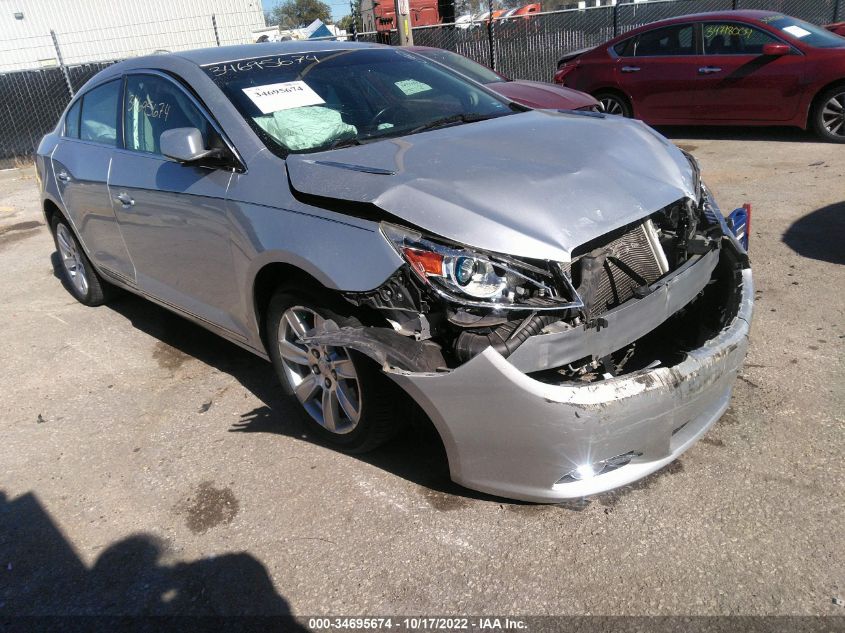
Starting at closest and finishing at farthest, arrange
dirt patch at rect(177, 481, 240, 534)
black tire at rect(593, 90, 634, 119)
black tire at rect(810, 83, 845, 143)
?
dirt patch at rect(177, 481, 240, 534)
black tire at rect(810, 83, 845, 143)
black tire at rect(593, 90, 634, 119)

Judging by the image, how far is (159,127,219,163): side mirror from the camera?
3.27 m

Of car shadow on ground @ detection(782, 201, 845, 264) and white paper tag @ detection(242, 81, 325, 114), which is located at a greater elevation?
white paper tag @ detection(242, 81, 325, 114)

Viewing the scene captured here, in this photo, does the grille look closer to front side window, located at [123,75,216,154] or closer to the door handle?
front side window, located at [123,75,216,154]

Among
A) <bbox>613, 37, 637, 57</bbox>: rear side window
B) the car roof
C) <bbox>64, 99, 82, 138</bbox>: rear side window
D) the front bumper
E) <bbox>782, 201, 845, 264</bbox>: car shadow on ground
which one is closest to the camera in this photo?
the front bumper

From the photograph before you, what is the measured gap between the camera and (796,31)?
8.84 m

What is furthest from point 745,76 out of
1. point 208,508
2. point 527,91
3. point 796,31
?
point 208,508

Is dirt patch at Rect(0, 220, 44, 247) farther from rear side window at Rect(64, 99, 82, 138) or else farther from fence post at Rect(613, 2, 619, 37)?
fence post at Rect(613, 2, 619, 37)

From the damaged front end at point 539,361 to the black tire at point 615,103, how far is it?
816cm

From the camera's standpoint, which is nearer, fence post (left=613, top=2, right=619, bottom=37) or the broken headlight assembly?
the broken headlight assembly

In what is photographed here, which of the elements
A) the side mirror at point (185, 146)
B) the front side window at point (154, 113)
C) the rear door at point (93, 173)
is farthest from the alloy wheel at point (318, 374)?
the rear door at point (93, 173)

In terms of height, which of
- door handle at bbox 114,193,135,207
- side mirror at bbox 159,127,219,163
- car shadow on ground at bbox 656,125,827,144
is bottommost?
car shadow on ground at bbox 656,125,827,144

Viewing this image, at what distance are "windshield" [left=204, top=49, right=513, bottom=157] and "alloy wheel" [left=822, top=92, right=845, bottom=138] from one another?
6516 millimetres

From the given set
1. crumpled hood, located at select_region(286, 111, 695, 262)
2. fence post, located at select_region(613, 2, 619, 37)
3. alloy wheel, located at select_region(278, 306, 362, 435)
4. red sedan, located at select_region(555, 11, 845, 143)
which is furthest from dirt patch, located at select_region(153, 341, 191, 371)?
fence post, located at select_region(613, 2, 619, 37)

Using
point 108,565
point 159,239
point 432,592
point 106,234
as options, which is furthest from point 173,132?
point 432,592
